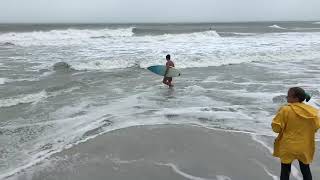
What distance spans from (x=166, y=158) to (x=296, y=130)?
2434mm

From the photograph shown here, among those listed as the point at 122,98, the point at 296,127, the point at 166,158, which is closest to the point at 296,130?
the point at 296,127

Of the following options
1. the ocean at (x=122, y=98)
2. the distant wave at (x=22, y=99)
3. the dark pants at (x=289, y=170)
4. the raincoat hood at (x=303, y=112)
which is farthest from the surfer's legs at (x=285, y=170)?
the distant wave at (x=22, y=99)

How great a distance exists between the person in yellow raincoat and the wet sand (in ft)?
3.71

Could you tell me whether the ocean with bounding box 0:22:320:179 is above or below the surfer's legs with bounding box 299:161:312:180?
below

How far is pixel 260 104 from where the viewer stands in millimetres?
11000

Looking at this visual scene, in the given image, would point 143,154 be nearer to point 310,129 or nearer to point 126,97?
point 310,129

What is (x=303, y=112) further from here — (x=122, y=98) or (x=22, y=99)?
(x=22, y=99)

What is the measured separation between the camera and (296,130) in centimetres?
488

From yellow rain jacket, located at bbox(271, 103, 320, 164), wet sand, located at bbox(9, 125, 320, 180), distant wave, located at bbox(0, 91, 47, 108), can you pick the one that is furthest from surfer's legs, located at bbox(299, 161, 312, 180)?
distant wave, located at bbox(0, 91, 47, 108)

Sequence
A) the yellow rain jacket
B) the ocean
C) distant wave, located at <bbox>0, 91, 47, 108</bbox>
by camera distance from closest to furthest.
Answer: the yellow rain jacket → the ocean → distant wave, located at <bbox>0, 91, 47, 108</bbox>

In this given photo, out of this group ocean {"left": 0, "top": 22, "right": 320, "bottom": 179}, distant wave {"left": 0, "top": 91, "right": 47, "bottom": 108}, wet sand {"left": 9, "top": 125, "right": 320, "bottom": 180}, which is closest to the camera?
wet sand {"left": 9, "top": 125, "right": 320, "bottom": 180}

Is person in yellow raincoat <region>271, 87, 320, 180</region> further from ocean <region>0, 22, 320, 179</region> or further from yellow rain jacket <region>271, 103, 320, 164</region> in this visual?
ocean <region>0, 22, 320, 179</region>

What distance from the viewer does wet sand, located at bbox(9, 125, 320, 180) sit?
6160mm

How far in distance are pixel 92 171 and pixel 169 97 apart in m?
6.15
